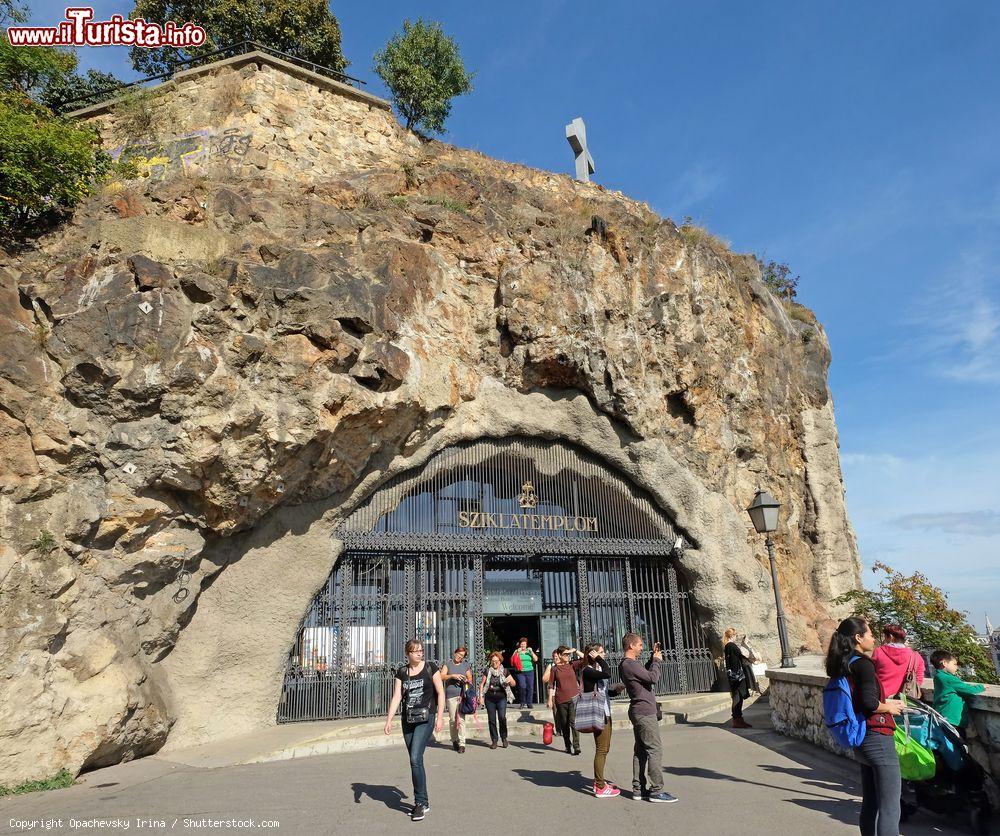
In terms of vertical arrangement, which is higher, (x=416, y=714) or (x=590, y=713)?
(x=416, y=714)

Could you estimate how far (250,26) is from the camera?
739 inches

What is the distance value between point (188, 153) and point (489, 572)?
1132 centimetres

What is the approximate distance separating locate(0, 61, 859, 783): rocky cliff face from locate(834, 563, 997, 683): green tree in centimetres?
162

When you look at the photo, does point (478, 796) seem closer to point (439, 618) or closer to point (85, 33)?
point (439, 618)

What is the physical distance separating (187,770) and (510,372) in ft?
28.6

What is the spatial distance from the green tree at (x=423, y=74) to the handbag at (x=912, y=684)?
18533 millimetres

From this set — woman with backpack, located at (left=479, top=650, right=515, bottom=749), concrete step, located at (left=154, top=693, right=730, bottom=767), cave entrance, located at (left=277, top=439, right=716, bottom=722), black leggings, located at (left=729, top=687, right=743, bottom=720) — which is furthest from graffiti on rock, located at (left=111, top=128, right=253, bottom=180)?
black leggings, located at (left=729, top=687, right=743, bottom=720)

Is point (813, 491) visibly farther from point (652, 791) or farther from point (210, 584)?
point (210, 584)

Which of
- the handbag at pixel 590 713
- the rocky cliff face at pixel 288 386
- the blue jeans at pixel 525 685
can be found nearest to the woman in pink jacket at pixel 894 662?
the handbag at pixel 590 713

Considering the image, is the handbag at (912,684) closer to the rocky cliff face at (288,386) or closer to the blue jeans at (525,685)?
the blue jeans at (525,685)

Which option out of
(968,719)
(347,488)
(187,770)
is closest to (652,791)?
(968,719)

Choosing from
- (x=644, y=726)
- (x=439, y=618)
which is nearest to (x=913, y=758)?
(x=644, y=726)

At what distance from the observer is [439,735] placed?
33.2 feet

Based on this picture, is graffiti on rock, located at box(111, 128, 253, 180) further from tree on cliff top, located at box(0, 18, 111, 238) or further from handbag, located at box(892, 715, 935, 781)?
handbag, located at box(892, 715, 935, 781)
